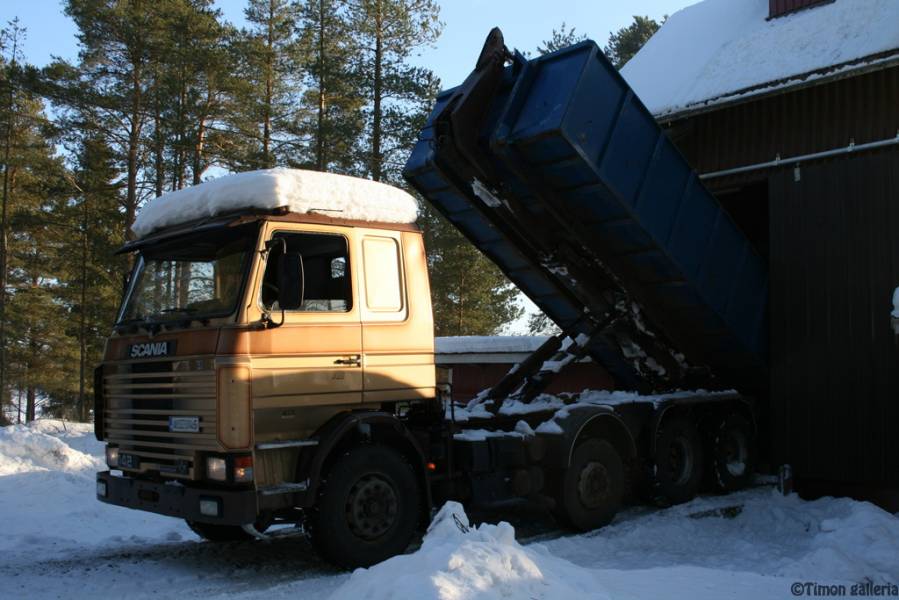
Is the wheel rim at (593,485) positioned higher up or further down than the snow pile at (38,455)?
further down

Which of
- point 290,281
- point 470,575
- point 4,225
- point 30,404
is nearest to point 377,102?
point 4,225

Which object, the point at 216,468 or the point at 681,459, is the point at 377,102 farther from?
the point at 216,468

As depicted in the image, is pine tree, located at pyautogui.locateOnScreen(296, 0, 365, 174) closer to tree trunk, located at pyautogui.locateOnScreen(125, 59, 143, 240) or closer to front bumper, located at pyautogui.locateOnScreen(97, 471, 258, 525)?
tree trunk, located at pyautogui.locateOnScreen(125, 59, 143, 240)

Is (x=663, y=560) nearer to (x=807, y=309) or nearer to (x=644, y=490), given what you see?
(x=644, y=490)

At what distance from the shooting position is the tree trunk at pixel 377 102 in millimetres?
25875

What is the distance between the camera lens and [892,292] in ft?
29.8

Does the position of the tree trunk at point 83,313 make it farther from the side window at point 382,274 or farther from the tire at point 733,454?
the side window at point 382,274

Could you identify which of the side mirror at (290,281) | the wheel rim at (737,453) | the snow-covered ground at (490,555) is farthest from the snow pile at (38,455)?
the wheel rim at (737,453)

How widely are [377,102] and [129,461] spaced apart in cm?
2104

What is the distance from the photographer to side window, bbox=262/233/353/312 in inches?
259

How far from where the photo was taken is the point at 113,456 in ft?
22.9

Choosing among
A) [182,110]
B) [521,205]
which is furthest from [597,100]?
[182,110]

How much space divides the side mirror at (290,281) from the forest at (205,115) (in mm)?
19072

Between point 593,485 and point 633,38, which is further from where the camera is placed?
point 633,38
